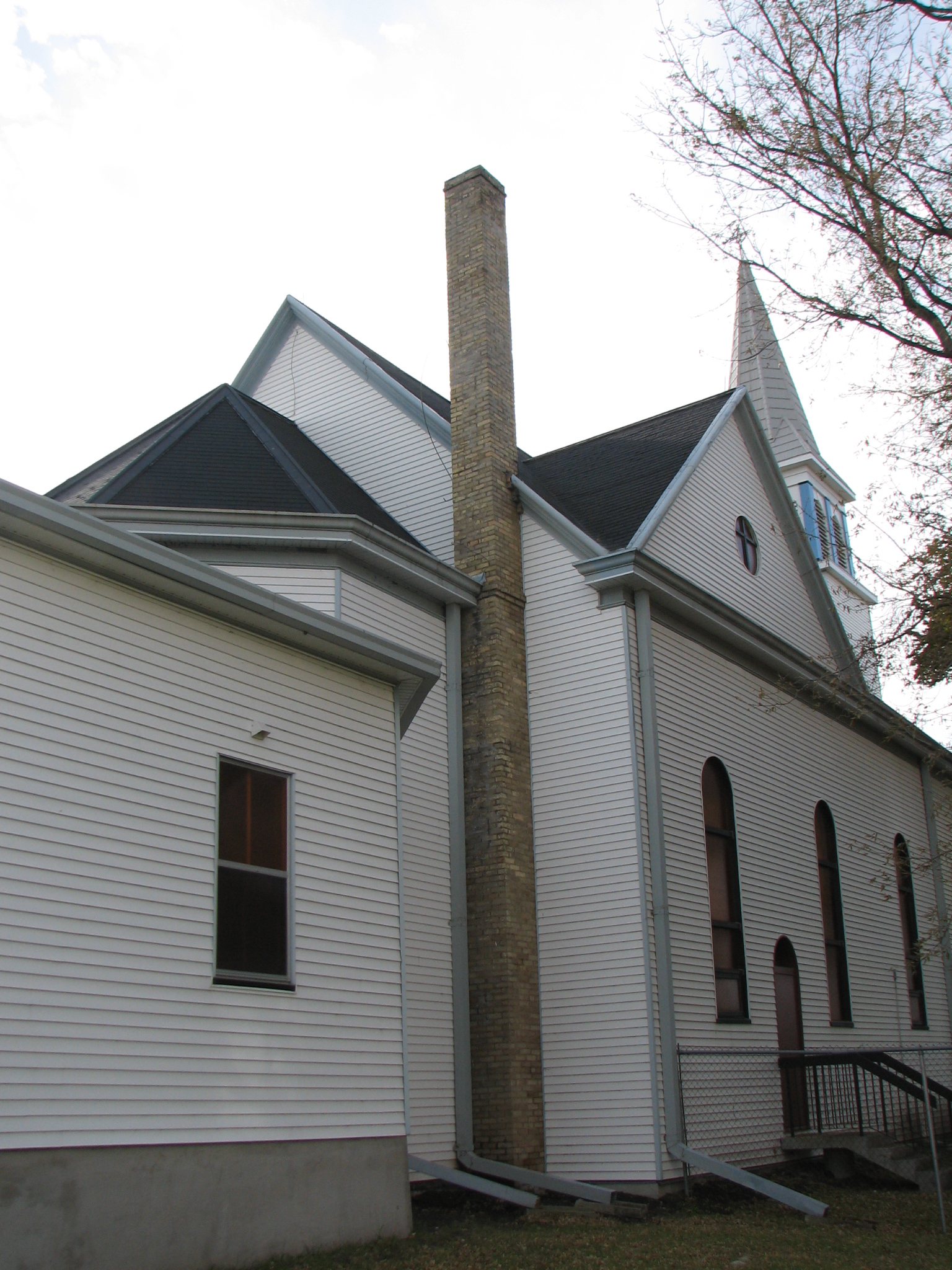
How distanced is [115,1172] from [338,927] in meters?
3.00

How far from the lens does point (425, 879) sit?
1478cm

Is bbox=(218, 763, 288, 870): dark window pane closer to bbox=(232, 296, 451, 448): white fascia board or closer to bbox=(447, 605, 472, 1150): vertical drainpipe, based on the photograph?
bbox=(447, 605, 472, 1150): vertical drainpipe

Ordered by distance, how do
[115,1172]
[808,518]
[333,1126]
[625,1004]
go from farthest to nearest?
1. [808,518]
2. [625,1004]
3. [333,1126]
4. [115,1172]

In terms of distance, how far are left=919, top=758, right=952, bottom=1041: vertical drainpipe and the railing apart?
2672 millimetres

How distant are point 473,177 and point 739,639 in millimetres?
7972

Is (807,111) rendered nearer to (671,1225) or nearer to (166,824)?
(166,824)

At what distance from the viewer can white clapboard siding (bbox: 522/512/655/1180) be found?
46.6ft

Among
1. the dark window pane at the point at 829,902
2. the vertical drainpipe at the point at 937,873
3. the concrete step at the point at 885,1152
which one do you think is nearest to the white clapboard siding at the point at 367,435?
the dark window pane at the point at 829,902

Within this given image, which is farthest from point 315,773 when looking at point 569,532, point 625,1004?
point 569,532

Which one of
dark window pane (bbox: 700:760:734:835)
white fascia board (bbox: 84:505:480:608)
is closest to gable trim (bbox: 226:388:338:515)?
white fascia board (bbox: 84:505:480:608)

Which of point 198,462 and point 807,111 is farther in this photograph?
point 198,462

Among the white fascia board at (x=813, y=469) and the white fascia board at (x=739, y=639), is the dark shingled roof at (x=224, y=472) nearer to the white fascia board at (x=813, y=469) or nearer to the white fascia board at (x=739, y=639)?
the white fascia board at (x=739, y=639)

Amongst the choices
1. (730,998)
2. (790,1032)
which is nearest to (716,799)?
(730,998)

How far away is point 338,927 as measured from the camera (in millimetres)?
10594
